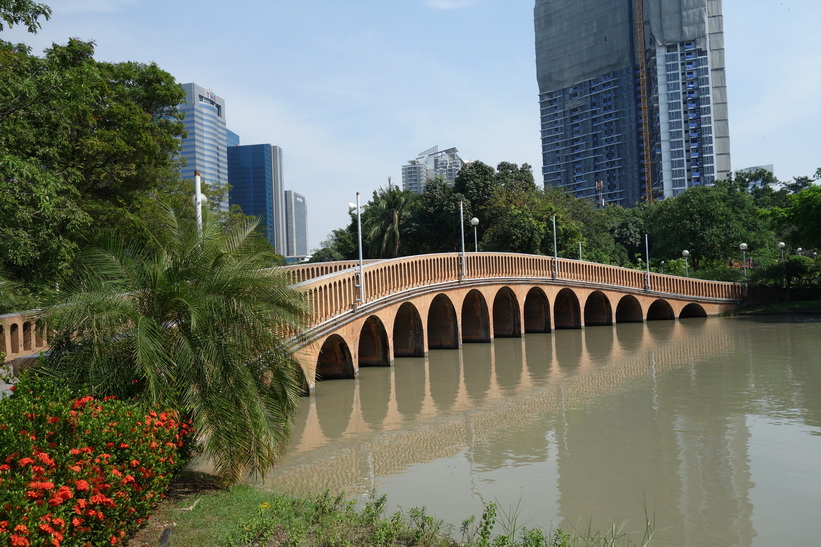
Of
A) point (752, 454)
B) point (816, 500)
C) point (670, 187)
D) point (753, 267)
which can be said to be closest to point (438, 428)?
point (752, 454)

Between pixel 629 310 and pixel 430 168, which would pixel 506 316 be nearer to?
pixel 629 310

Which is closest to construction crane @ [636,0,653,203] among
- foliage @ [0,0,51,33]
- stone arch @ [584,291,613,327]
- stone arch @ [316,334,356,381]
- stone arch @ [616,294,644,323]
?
stone arch @ [616,294,644,323]

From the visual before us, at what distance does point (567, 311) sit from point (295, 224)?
3318 inches

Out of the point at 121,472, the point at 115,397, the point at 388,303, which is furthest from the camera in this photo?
the point at 388,303

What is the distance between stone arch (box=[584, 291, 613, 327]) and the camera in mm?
34844

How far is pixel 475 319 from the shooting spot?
28.0 metres

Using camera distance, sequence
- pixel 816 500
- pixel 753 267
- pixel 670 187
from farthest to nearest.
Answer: pixel 670 187, pixel 753 267, pixel 816 500

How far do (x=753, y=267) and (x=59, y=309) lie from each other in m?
43.8

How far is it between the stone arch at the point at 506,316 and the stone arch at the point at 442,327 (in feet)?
12.9

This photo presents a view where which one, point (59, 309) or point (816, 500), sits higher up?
point (59, 309)

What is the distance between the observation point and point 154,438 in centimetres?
655

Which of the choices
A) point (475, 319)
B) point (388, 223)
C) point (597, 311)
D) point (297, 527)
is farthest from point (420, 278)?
point (388, 223)

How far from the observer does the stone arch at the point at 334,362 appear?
1845 cm

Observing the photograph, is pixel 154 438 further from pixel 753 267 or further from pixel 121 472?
pixel 753 267
